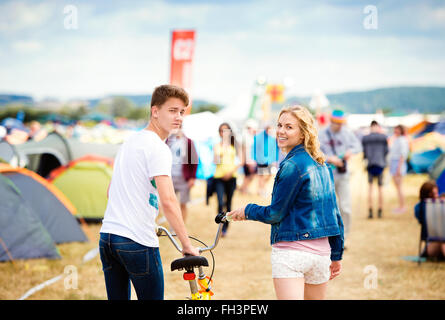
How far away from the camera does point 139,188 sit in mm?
2631

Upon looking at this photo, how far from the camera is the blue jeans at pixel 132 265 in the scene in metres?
2.61

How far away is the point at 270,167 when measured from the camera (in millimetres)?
14539

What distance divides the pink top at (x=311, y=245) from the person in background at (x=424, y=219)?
415 cm

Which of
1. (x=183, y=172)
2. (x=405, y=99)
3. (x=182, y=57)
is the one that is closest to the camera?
(x=183, y=172)

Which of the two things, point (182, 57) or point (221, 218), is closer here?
point (221, 218)

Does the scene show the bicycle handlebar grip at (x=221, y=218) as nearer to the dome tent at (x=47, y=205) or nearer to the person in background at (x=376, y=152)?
the dome tent at (x=47, y=205)

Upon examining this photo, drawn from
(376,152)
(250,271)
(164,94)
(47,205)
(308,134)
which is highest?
(164,94)

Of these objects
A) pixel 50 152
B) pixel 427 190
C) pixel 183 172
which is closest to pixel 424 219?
pixel 427 190

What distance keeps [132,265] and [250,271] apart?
4011mm

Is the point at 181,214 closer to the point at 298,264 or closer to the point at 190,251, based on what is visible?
the point at 190,251
